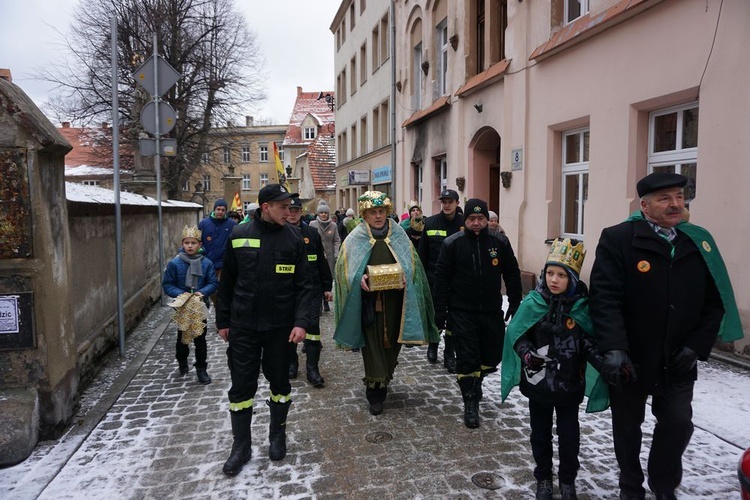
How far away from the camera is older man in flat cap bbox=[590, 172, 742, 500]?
117 inches

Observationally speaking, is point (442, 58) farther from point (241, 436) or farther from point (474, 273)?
point (241, 436)

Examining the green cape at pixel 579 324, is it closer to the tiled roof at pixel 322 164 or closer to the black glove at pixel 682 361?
the black glove at pixel 682 361

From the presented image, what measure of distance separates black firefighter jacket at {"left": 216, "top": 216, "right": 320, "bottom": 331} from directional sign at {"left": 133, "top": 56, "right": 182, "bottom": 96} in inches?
195

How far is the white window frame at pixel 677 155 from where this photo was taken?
6609 millimetres

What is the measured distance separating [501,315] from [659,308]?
1.88m

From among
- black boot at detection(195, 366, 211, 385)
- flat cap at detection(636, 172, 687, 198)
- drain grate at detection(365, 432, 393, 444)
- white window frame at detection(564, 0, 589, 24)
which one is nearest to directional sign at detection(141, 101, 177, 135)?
black boot at detection(195, 366, 211, 385)

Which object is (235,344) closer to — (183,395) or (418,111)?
(183,395)

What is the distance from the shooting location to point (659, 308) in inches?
117

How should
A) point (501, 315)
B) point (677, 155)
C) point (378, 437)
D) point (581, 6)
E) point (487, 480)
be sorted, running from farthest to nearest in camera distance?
point (581, 6), point (677, 155), point (501, 315), point (378, 437), point (487, 480)

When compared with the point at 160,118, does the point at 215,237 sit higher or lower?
lower

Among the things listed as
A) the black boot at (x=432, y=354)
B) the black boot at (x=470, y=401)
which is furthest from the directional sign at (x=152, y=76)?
the black boot at (x=470, y=401)

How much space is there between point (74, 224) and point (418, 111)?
12474 mm

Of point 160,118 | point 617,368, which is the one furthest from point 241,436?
point 160,118

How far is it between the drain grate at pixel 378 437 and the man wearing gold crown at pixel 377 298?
44 cm
